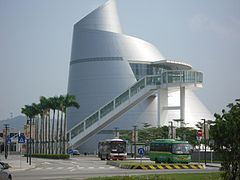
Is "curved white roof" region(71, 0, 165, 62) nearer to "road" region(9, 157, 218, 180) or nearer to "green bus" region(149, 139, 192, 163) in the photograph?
"green bus" region(149, 139, 192, 163)

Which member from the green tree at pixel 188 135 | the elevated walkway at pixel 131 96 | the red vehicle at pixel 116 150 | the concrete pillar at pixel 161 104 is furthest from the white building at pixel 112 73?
the red vehicle at pixel 116 150

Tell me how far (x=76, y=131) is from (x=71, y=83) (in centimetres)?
3252

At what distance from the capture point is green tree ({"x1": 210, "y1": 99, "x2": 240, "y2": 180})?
1634 centimetres

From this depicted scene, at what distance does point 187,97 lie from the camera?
110 meters

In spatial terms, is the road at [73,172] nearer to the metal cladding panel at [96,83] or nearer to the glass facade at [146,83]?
the glass facade at [146,83]

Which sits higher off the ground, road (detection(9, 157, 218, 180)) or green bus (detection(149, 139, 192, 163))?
green bus (detection(149, 139, 192, 163))

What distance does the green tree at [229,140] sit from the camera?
1634cm

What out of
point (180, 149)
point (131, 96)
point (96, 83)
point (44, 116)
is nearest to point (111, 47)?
point (96, 83)

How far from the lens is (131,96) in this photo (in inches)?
3445

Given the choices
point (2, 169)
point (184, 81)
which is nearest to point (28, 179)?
point (2, 169)

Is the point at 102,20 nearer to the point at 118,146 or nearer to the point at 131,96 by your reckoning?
the point at 131,96

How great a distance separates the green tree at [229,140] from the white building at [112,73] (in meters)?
75.7

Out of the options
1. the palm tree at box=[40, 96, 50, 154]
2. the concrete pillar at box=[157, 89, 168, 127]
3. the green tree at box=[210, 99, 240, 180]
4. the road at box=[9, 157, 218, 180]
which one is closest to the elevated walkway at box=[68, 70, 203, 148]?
the concrete pillar at box=[157, 89, 168, 127]

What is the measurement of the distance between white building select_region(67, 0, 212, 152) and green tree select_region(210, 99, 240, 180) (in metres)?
A: 75.7
